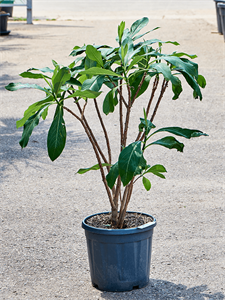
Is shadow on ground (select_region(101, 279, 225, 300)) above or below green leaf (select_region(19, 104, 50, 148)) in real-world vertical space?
below

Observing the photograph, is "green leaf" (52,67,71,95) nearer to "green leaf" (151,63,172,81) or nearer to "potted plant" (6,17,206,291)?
"potted plant" (6,17,206,291)

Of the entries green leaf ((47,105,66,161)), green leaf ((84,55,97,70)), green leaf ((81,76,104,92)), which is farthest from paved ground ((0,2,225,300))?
green leaf ((84,55,97,70))

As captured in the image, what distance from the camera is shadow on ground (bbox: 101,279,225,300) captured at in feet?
8.86

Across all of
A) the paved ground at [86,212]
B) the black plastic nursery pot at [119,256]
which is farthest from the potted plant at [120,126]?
the paved ground at [86,212]

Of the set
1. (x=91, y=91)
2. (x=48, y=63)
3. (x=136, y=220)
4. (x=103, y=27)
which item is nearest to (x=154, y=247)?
(x=136, y=220)

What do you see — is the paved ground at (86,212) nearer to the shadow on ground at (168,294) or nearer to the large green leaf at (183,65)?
the shadow on ground at (168,294)

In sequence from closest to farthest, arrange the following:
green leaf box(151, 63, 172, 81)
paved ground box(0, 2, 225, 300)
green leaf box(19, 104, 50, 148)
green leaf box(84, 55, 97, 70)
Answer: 1. green leaf box(151, 63, 172, 81)
2. green leaf box(19, 104, 50, 148)
3. green leaf box(84, 55, 97, 70)
4. paved ground box(0, 2, 225, 300)

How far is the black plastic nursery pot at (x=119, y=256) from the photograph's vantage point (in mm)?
2584

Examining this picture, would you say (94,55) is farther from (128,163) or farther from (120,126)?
(128,163)

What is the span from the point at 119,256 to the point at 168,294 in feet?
1.37

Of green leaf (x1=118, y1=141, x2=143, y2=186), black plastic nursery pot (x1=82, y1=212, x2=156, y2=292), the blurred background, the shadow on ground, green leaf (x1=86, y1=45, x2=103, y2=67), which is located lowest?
the shadow on ground

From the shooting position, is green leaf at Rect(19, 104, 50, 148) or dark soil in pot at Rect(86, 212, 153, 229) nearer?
green leaf at Rect(19, 104, 50, 148)

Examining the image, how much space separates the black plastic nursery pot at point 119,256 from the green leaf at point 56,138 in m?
0.57

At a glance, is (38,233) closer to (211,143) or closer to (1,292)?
(1,292)
